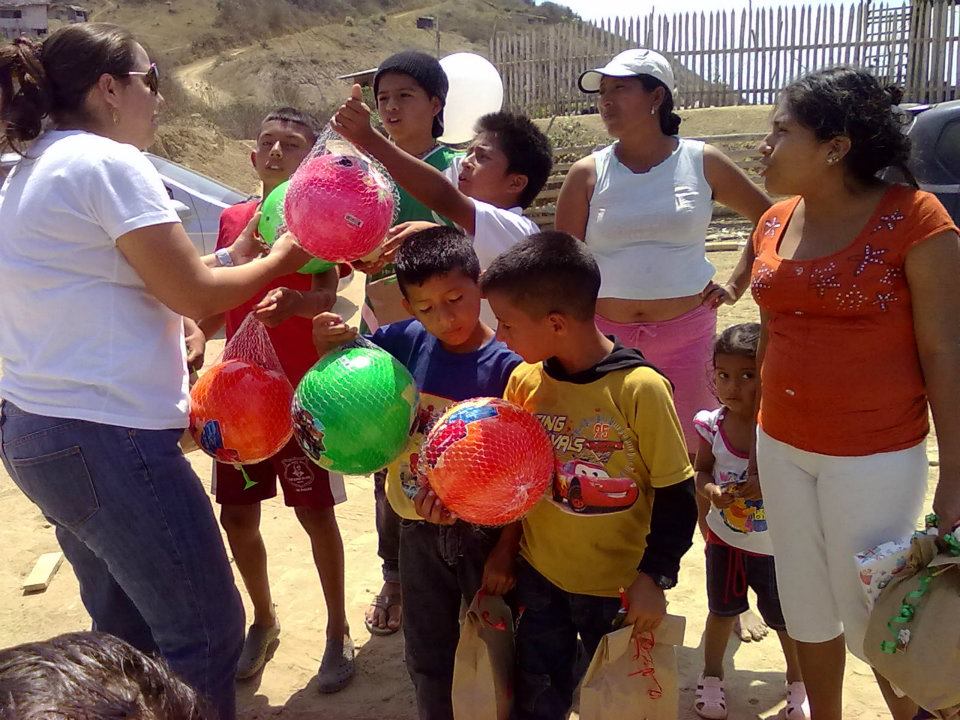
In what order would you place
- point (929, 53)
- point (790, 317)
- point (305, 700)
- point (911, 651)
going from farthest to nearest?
point (929, 53)
point (305, 700)
point (790, 317)
point (911, 651)

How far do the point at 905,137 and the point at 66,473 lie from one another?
7.98 ft

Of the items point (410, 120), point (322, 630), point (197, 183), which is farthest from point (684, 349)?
point (197, 183)

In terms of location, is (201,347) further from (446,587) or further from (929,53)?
(929,53)

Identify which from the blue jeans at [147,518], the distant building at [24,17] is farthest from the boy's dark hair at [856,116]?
the distant building at [24,17]

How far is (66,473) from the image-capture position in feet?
6.73

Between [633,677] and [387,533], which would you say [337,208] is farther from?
[387,533]

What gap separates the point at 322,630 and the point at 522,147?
2278mm

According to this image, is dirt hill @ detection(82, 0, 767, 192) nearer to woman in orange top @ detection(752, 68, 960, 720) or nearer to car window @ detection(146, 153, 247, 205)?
car window @ detection(146, 153, 247, 205)

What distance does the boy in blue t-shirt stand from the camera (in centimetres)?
235

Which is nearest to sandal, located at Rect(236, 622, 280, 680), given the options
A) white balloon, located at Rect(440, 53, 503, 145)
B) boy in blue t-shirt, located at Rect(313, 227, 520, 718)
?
boy in blue t-shirt, located at Rect(313, 227, 520, 718)

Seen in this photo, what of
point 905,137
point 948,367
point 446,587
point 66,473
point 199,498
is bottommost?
point 446,587

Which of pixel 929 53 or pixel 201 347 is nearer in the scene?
pixel 201 347

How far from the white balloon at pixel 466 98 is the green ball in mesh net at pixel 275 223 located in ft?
5.45

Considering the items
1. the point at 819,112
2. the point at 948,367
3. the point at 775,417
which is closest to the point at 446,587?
the point at 775,417
